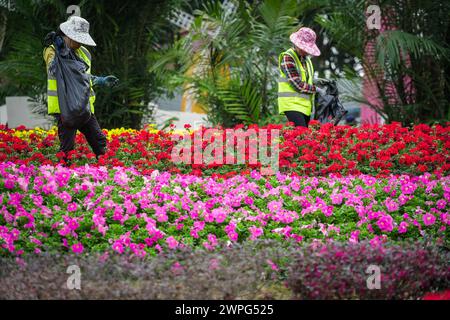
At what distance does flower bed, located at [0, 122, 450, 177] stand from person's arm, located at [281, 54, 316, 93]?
460 mm

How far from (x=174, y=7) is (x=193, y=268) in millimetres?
10199

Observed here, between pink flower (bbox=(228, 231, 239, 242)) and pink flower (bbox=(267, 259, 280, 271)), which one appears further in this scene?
pink flower (bbox=(228, 231, 239, 242))

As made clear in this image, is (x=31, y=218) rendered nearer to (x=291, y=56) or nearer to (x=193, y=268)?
(x=193, y=268)

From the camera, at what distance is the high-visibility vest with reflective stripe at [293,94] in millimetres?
9328

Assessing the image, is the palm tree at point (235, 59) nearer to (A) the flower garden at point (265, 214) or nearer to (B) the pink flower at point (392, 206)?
(A) the flower garden at point (265, 214)

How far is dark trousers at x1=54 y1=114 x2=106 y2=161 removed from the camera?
8172 millimetres

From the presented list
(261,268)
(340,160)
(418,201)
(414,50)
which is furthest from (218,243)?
(414,50)

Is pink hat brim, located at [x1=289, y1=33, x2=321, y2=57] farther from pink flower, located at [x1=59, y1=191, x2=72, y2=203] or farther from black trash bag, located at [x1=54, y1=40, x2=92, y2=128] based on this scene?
pink flower, located at [x1=59, y1=191, x2=72, y2=203]

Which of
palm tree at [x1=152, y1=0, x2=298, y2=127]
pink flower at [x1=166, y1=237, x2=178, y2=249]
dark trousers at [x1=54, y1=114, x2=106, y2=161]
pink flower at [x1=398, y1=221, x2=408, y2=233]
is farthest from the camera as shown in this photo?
palm tree at [x1=152, y1=0, x2=298, y2=127]

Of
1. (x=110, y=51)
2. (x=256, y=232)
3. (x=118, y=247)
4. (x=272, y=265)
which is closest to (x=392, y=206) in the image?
(x=256, y=232)

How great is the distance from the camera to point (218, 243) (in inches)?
223

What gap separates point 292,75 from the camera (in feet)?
30.4

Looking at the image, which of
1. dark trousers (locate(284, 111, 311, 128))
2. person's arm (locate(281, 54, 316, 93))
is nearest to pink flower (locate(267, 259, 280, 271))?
person's arm (locate(281, 54, 316, 93))

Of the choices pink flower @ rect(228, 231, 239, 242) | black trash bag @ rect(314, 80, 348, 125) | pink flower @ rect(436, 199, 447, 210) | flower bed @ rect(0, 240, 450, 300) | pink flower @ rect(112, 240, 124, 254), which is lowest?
flower bed @ rect(0, 240, 450, 300)
